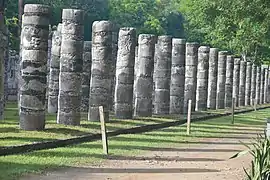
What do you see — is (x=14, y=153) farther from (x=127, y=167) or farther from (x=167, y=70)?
(x=167, y=70)

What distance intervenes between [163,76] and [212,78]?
29.5 feet

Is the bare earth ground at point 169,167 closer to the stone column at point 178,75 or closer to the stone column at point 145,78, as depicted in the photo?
the stone column at point 145,78

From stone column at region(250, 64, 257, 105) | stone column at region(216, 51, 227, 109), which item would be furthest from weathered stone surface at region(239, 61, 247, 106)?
stone column at region(216, 51, 227, 109)

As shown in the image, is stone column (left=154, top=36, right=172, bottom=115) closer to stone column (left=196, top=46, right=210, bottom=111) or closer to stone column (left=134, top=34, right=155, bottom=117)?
stone column (left=134, top=34, right=155, bottom=117)

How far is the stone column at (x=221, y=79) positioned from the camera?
116 feet

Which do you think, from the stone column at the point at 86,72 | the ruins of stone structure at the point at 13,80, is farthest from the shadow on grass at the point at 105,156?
the ruins of stone structure at the point at 13,80

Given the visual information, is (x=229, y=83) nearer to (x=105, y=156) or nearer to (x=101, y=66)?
(x=101, y=66)

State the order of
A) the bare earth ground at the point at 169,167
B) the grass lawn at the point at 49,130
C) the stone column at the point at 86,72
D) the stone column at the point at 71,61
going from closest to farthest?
the bare earth ground at the point at 169,167 < the grass lawn at the point at 49,130 < the stone column at the point at 71,61 < the stone column at the point at 86,72

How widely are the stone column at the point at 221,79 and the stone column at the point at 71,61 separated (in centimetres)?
1873

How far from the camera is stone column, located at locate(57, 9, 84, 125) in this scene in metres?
17.7

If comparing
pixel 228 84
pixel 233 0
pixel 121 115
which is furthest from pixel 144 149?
pixel 228 84

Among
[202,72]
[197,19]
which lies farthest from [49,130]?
[197,19]

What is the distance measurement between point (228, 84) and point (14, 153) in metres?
26.4

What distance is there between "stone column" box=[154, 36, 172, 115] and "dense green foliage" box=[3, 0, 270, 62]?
379cm
